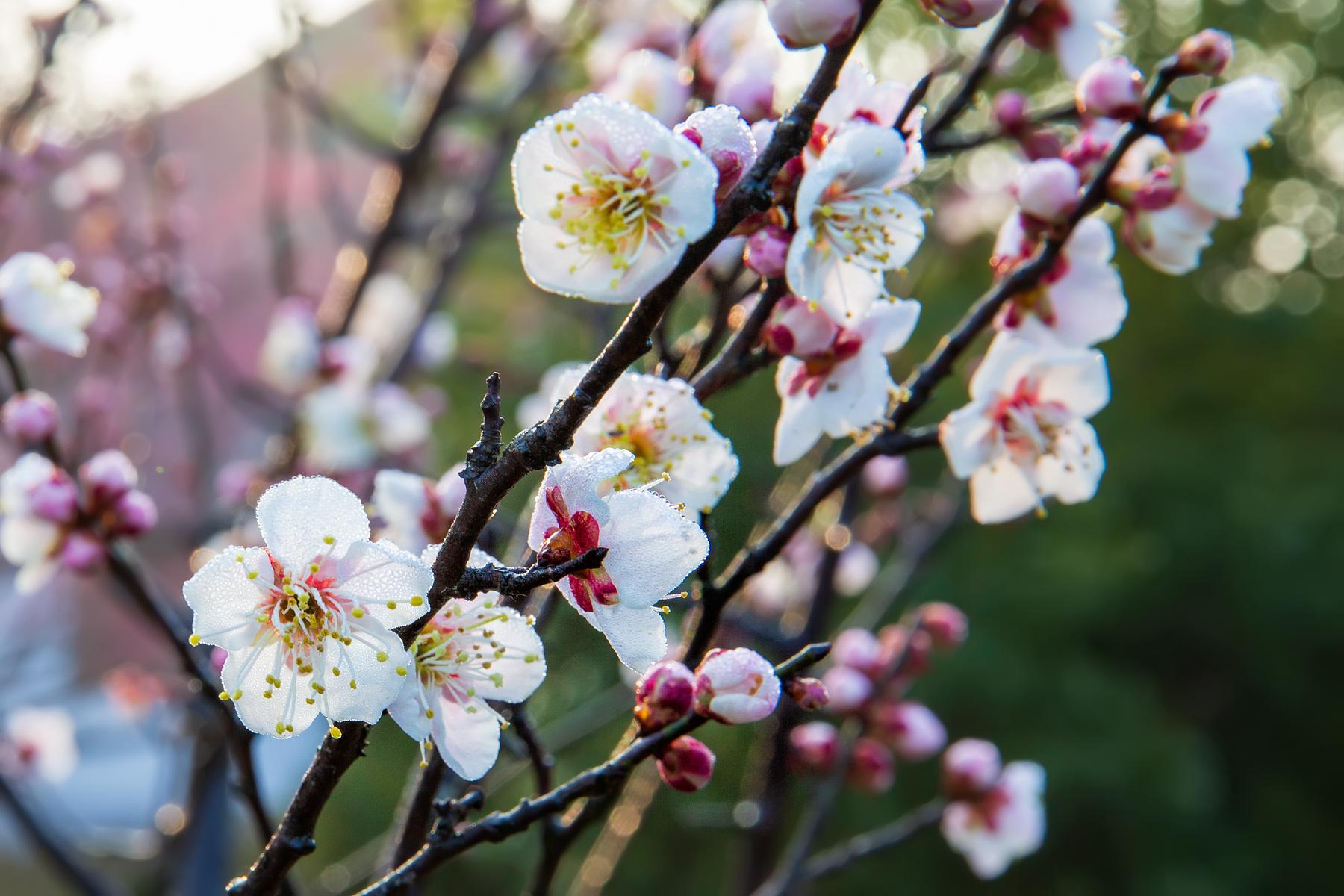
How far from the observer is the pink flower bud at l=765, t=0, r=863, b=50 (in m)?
0.70

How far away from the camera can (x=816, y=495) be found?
0.93 metres

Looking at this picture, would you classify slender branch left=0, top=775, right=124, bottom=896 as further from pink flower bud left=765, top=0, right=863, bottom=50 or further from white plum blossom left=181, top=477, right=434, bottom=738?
pink flower bud left=765, top=0, right=863, bottom=50

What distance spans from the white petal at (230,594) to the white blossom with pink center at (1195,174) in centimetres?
78

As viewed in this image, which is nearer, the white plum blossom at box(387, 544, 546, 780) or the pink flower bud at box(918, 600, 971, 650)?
the white plum blossom at box(387, 544, 546, 780)

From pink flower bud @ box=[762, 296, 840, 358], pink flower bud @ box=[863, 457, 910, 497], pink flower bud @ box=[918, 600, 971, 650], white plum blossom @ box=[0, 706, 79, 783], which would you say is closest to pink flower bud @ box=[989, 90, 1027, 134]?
pink flower bud @ box=[762, 296, 840, 358]

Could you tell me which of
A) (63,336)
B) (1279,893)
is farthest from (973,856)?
(1279,893)

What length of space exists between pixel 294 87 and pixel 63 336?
105 centimetres

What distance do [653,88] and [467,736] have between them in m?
0.66

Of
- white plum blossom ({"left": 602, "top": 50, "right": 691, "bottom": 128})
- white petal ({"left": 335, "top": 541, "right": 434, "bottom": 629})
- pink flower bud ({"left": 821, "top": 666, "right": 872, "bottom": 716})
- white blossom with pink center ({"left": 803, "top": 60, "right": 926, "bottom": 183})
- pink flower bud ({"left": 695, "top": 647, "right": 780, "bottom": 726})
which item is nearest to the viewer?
white petal ({"left": 335, "top": 541, "right": 434, "bottom": 629})

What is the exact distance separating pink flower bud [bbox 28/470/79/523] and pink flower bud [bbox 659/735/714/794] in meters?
0.81

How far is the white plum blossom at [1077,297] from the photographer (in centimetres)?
95

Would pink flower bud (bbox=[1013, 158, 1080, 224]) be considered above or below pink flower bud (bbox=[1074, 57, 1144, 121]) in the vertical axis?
below

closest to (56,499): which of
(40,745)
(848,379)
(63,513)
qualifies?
(63,513)

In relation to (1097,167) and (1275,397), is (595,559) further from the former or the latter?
(1275,397)
